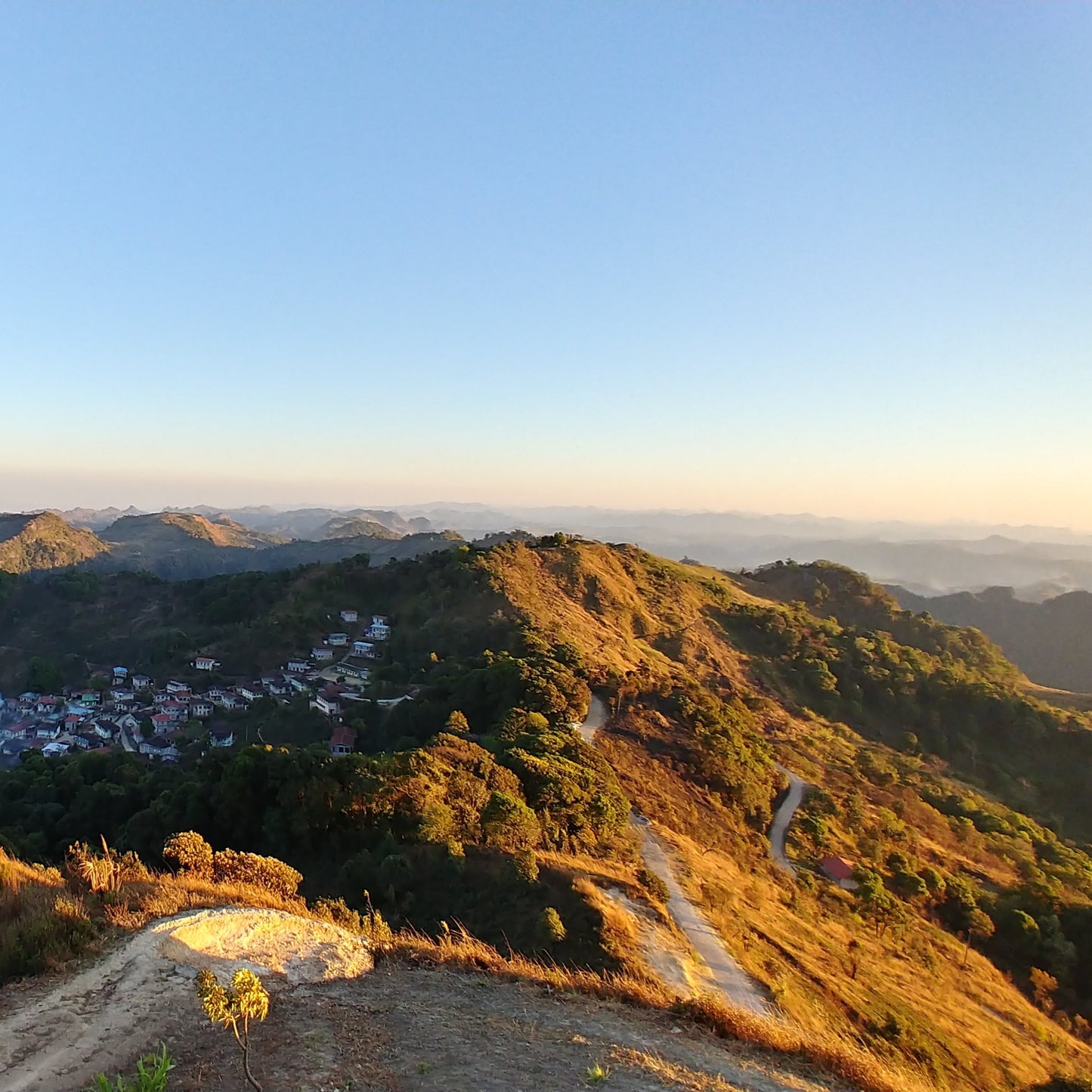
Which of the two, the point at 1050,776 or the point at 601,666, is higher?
the point at 601,666

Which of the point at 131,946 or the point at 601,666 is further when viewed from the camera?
the point at 601,666

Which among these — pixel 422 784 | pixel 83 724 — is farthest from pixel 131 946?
pixel 83 724

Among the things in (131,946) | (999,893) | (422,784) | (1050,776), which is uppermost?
(131,946)

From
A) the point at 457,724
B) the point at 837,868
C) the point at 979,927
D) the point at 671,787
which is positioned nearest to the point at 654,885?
the point at 671,787

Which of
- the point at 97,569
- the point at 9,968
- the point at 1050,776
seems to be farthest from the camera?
the point at 97,569

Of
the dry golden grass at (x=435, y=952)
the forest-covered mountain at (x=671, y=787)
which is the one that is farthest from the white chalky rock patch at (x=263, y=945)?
the forest-covered mountain at (x=671, y=787)

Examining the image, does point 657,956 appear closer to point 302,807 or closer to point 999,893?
point 302,807

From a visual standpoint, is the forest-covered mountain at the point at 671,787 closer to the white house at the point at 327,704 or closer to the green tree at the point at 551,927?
the green tree at the point at 551,927

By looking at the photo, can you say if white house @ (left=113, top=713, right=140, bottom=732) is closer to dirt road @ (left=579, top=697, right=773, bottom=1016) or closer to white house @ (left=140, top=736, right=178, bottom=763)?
white house @ (left=140, top=736, right=178, bottom=763)
